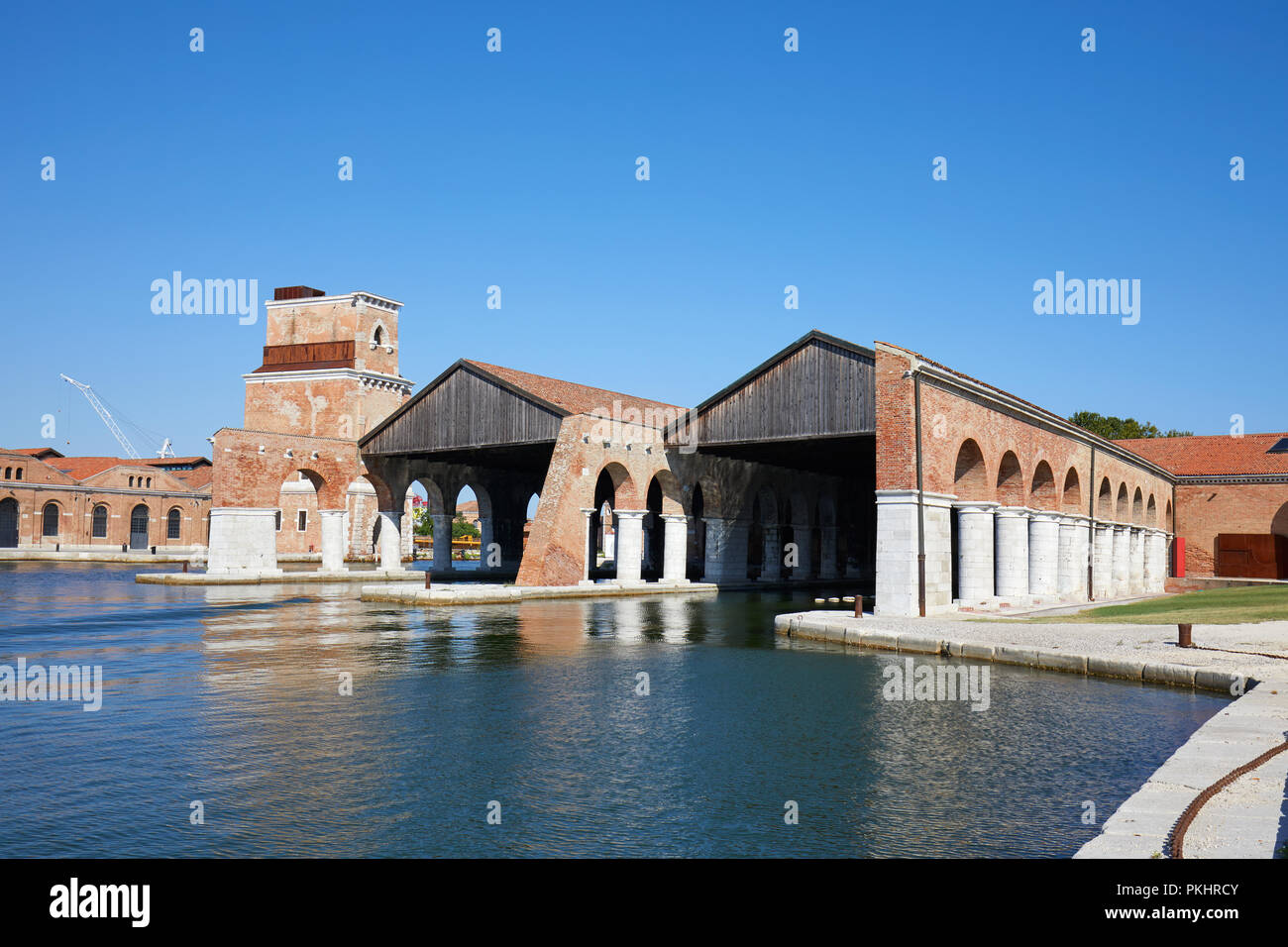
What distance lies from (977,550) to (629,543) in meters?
15.3

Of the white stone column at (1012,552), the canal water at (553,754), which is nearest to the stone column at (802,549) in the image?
the white stone column at (1012,552)

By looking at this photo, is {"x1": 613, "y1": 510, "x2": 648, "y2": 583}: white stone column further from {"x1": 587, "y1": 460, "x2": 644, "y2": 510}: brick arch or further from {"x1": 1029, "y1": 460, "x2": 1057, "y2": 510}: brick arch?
{"x1": 1029, "y1": 460, "x2": 1057, "y2": 510}: brick arch

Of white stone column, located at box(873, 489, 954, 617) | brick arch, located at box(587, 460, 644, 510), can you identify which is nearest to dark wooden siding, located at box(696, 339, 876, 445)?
brick arch, located at box(587, 460, 644, 510)

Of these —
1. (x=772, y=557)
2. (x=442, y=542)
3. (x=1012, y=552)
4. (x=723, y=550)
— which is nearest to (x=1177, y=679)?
(x=1012, y=552)

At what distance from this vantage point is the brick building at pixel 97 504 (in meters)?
72.1

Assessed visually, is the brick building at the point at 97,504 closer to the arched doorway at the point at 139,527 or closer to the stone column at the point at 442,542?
the arched doorway at the point at 139,527

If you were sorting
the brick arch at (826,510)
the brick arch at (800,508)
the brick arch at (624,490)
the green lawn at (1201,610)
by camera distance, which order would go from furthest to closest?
the brick arch at (826,510)
the brick arch at (800,508)
the brick arch at (624,490)
the green lawn at (1201,610)

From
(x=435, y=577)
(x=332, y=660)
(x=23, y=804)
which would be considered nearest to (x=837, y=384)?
(x=332, y=660)

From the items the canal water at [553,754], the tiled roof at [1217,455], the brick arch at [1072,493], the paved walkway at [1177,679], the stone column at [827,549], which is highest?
the tiled roof at [1217,455]

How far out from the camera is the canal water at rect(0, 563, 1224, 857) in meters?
8.21

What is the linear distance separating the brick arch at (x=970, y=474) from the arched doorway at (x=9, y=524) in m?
69.6

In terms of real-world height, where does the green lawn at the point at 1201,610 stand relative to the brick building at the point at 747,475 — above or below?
below

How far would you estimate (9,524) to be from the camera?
7269 cm
